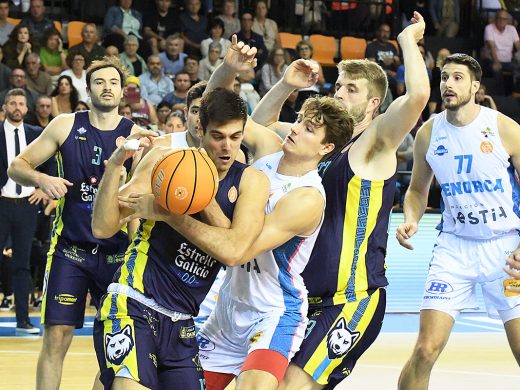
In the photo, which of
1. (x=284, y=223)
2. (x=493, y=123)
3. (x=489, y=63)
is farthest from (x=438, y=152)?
(x=489, y=63)

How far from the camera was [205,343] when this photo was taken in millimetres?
5160

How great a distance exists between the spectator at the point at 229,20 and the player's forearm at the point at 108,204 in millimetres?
11541

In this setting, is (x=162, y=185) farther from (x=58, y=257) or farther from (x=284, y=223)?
(x=58, y=257)

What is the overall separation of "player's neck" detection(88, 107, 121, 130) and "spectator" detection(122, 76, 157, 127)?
5.83m

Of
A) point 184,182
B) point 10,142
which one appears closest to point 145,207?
point 184,182

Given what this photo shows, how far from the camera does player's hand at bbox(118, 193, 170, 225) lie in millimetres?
4402

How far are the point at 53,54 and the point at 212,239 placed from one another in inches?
397

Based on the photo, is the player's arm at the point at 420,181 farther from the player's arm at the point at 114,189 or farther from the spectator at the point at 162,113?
the spectator at the point at 162,113

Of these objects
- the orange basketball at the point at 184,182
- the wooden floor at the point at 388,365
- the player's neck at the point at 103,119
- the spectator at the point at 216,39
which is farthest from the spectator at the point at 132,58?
the orange basketball at the point at 184,182

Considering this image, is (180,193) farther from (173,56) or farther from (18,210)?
(173,56)

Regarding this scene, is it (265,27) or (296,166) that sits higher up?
(296,166)

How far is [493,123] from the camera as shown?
21.7ft

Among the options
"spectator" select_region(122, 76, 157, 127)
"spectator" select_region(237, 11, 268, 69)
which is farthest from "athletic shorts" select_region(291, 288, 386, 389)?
"spectator" select_region(237, 11, 268, 69)

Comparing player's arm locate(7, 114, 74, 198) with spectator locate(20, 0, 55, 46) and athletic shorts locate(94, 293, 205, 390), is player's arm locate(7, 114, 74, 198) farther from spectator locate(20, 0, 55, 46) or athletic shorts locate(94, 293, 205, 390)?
spectator locate(20, 0, 55, 46)
